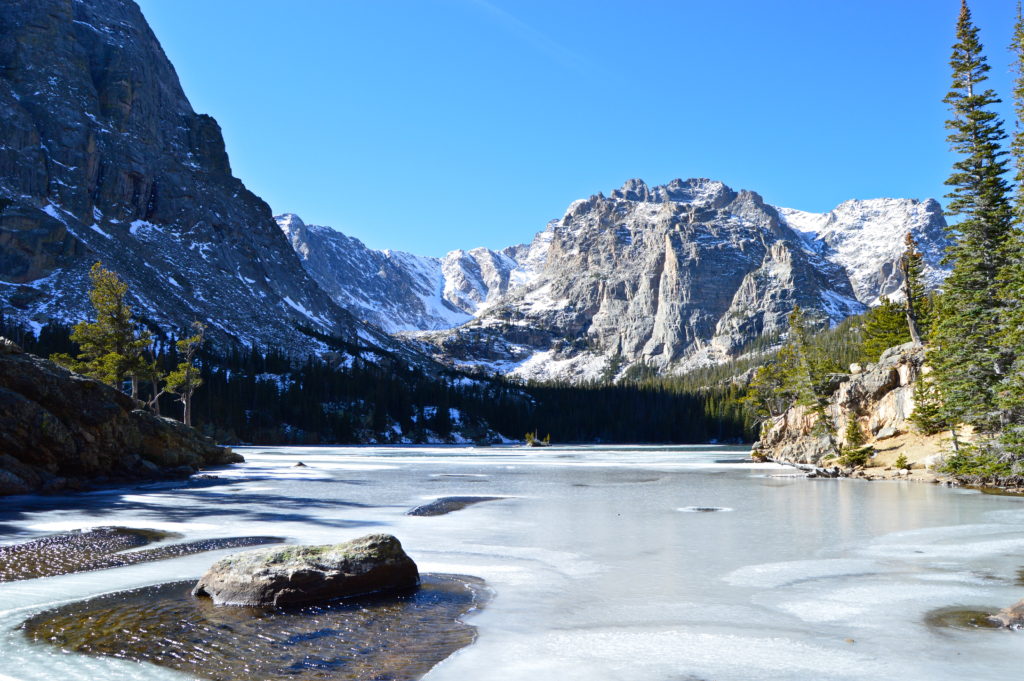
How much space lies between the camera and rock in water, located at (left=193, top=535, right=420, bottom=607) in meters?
12.2

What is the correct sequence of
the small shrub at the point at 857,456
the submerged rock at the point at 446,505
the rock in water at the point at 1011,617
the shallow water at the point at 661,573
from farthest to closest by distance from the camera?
the small shrub at the point at 857,456 < the submerged rock at the point at 446,505 < the rock in water at the point at 1011,617 < the shallow water at the point at 661,573

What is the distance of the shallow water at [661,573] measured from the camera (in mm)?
8953

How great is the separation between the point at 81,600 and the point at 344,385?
152684mm

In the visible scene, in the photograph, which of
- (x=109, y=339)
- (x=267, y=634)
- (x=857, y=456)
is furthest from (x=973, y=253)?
(x=109, y=339)

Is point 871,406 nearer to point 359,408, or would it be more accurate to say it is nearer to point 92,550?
point 92,550

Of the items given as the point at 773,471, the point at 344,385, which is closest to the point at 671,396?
the point at 344,385

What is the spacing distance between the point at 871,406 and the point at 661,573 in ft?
150

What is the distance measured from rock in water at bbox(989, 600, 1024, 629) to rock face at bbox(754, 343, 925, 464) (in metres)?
39.8

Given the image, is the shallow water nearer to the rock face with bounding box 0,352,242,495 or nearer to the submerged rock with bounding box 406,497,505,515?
the submerged rock with bounding box 406,497,505,515

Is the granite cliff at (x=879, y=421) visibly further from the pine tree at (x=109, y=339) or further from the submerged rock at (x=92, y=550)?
the pine tree at (x=109, y=339)

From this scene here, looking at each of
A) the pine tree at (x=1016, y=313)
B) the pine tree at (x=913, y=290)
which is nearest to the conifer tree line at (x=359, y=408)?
the pine tree at (x=913, y=290)

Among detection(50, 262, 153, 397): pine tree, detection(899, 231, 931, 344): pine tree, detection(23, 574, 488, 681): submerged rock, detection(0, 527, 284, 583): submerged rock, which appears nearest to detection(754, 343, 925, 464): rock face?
detection(899, 231, 931, 344): pine tree

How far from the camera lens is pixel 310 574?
12492mm

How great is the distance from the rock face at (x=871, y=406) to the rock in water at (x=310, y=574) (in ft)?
142
